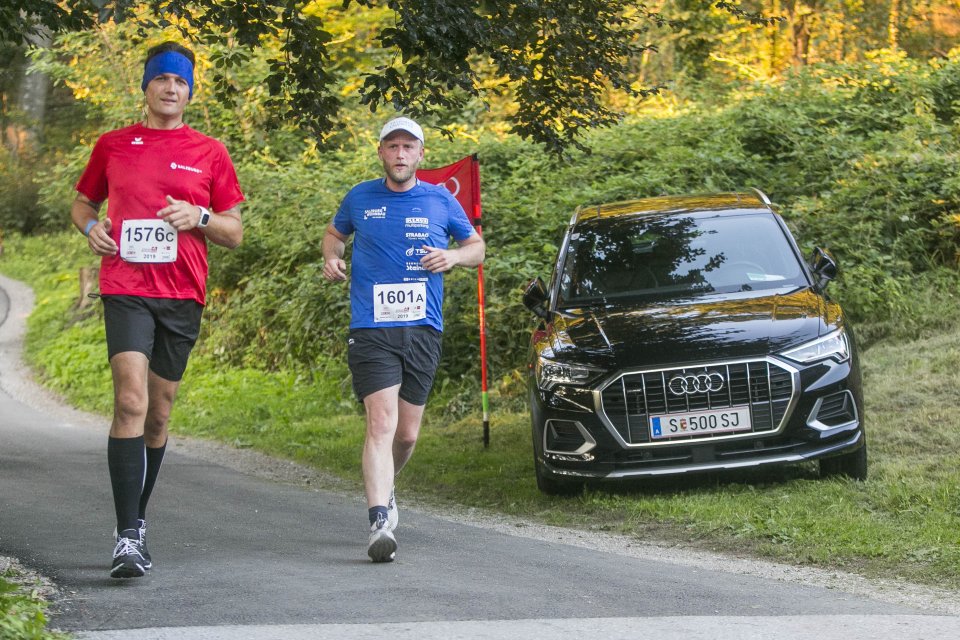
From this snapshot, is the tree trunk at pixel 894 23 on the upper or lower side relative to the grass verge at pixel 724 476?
upper

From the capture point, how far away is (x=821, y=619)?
5.24m

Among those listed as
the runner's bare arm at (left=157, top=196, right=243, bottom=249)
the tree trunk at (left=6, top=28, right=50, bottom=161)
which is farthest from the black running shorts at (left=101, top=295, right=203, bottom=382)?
the tree trunk at (left=6, top=28, right=50, bottom=161)

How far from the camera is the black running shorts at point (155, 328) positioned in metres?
5.72

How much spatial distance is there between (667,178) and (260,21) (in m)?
6.68

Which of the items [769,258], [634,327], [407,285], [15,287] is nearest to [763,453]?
[634,327]

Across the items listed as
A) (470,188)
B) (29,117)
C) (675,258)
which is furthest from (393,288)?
(29,117)

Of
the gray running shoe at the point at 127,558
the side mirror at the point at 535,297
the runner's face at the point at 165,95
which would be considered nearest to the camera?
the gray running shoe at the point at 127,558

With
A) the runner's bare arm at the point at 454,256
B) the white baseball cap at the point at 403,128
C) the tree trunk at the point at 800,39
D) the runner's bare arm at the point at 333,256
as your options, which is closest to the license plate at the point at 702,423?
the runner's bare arm at the point at 454,256

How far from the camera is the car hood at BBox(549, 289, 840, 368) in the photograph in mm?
7855

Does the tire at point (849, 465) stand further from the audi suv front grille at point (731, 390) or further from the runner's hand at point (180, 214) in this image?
the runner's hand at point (180, 214)

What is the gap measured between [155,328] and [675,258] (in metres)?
4.36

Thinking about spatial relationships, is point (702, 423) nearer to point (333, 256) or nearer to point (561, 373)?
point (561, 373)

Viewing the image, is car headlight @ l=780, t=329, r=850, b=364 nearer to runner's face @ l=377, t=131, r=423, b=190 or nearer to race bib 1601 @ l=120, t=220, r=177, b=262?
runner's face @ l=377, t=131, r=423, b=190

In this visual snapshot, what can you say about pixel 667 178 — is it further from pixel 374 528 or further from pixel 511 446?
pixel 374 528
